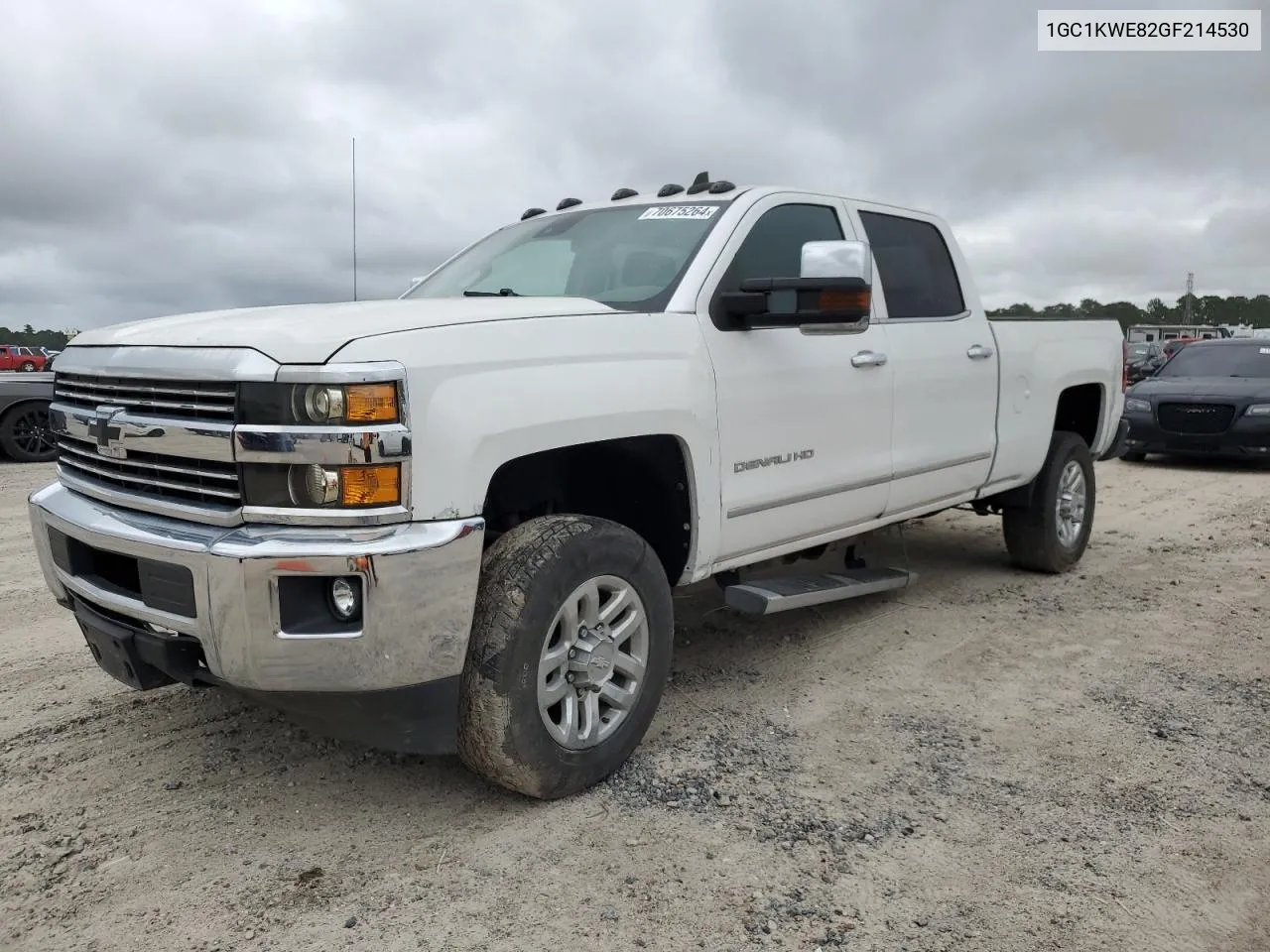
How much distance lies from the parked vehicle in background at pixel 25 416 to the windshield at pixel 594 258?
8969mm

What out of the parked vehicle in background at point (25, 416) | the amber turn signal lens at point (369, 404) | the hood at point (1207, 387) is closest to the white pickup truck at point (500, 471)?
the amber turn signal lens at point (369, 404)

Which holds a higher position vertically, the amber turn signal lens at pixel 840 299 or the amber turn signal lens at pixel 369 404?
the amber turn signal lens at pixel 840 299

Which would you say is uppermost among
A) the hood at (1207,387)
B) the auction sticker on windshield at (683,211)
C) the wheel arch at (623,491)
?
the auction sticker on windshield at (683,211)

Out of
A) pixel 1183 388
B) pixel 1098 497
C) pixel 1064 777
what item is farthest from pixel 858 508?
pixel 1183 388

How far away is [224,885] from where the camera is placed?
260cm

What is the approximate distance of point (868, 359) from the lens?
4.08 meters

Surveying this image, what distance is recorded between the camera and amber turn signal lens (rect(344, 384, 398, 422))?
2426mm

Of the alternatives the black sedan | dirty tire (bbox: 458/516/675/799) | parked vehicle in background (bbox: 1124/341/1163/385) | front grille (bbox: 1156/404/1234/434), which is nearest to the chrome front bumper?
dirty tire (bbox: 458/516/675/799)

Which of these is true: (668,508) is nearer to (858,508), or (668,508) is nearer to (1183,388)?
(858,508)

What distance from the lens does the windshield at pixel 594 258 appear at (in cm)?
359

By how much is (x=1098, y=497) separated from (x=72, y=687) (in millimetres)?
8224

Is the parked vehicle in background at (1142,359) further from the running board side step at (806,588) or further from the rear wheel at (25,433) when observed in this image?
the rear wheel at (25,433)

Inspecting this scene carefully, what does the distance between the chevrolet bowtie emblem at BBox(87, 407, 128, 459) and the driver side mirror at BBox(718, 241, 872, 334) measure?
6.39 ft

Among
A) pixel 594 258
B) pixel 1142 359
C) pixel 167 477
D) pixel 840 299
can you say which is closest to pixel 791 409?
pixel 840 299
